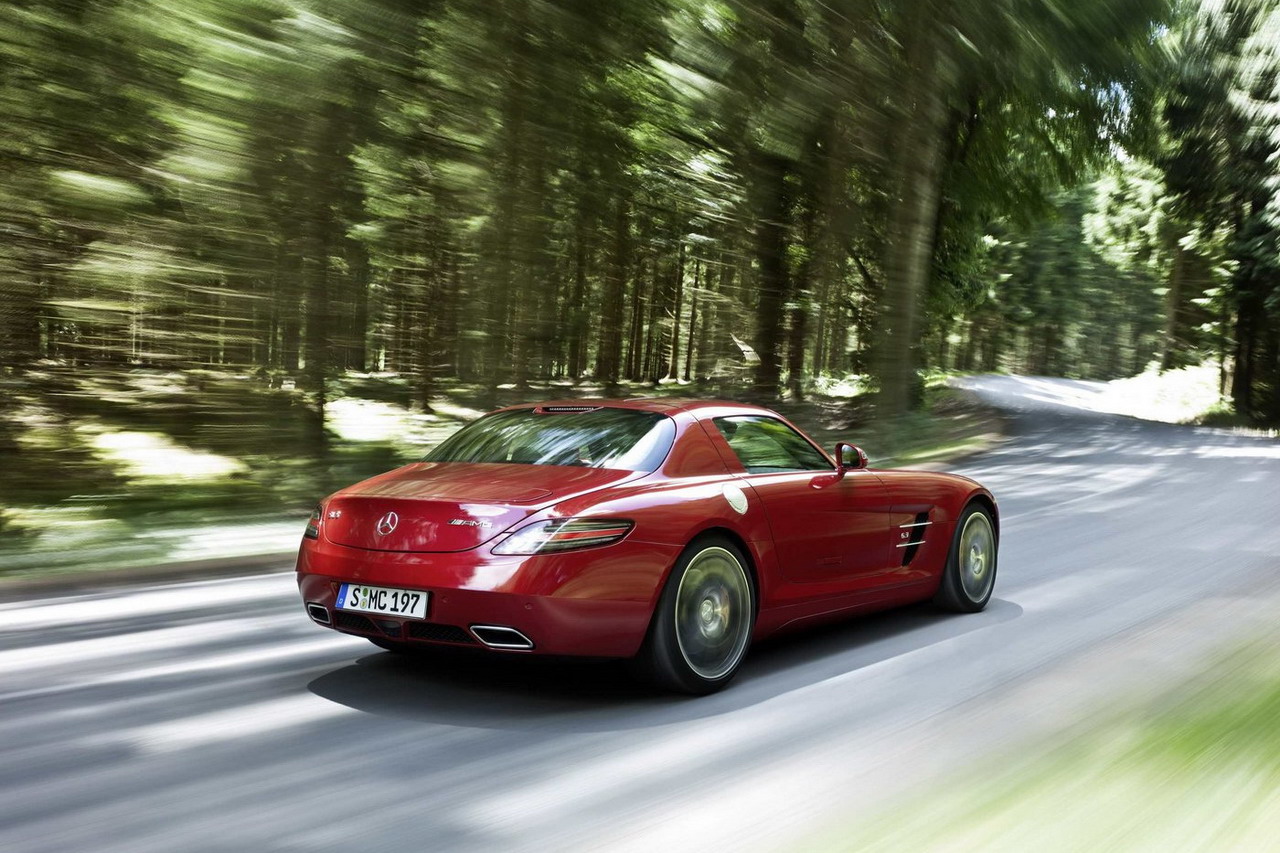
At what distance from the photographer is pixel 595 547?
4723 millimetres

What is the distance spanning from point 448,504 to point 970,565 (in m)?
3.67

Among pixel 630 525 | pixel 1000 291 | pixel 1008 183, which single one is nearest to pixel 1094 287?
pixel 1000 291

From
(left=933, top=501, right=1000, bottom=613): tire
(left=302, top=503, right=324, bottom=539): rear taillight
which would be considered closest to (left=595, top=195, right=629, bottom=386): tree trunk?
(left=933, top=501, right=1000, bottom=613): tire

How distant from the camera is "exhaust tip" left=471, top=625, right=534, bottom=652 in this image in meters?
4.61

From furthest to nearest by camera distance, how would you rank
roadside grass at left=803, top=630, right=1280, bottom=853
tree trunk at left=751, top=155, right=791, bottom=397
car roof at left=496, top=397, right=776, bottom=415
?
tree trunk at left=751, top=155, right=791, bottom=397 < car roof at left=496, top=397, right=776, bottom=415 < roadside grass at left=803, top=630, right=1280, bottom=853

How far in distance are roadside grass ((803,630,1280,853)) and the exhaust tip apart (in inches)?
58.5

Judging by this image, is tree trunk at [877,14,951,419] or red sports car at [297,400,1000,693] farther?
tree trunk at [877,14,951,419]

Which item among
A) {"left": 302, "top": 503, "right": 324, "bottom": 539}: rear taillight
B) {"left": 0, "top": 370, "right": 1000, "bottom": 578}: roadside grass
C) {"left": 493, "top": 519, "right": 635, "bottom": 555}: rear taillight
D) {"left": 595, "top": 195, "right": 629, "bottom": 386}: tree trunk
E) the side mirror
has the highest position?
{"left": 595, "top": 195, "right": 629, "bottom": 386}: tree trunk

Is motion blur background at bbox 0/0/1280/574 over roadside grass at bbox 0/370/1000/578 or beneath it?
over

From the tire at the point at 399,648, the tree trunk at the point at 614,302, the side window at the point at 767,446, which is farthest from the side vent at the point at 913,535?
the tree trunk at the point at 614,302

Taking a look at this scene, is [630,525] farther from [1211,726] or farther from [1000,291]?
[1000,291]

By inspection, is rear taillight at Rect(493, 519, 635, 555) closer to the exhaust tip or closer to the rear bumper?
the rear bumper

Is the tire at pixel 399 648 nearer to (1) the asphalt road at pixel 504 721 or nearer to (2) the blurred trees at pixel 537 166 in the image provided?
(1) the asphalt road at pixel 504 721

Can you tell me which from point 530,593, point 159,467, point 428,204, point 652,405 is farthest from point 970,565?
point 428,204
